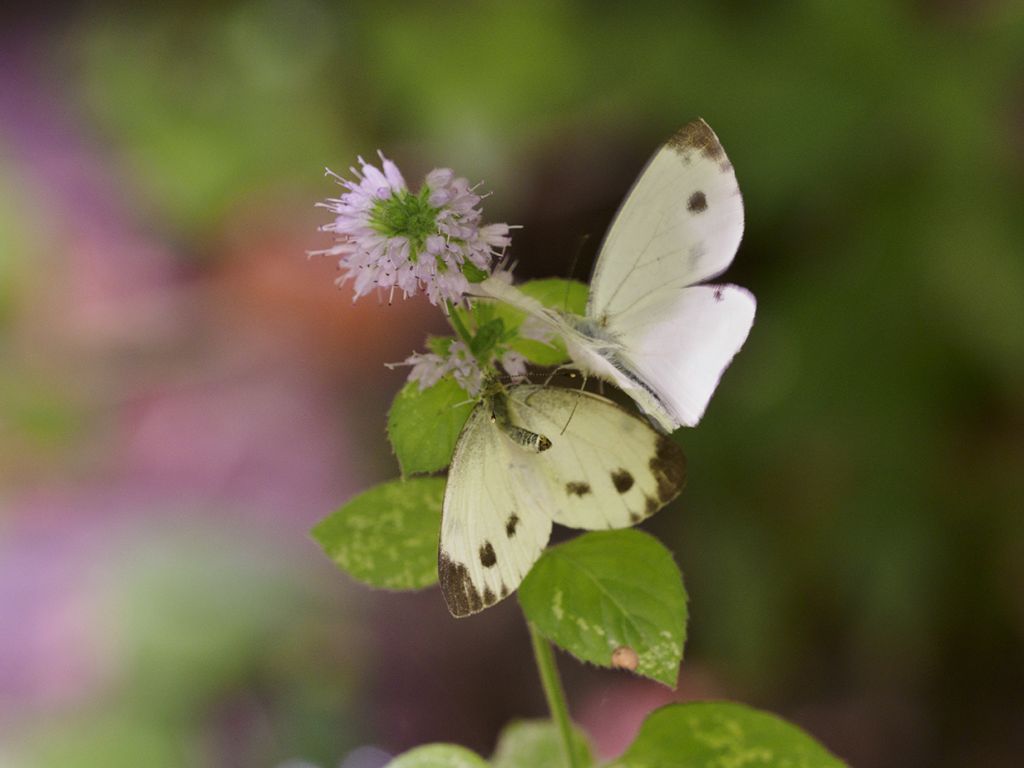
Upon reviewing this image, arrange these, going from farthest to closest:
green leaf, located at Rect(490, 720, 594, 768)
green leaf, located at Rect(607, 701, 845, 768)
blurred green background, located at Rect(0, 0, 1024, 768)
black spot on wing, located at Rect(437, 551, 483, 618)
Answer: blurred green background, located at Rect(0, 0, 1024, 768), green leaf, located at Rect(490, 720, 594, 768), green leaf, located at Rect(607, 701, 845, 768), black spot on wing, located at Rect(437, 551, 483, 618)

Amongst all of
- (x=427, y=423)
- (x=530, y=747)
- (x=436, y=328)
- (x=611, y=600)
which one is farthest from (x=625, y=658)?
(x=436, y=328)

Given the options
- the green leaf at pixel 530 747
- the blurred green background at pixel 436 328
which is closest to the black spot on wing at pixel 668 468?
the green leaf at pixel 530 747

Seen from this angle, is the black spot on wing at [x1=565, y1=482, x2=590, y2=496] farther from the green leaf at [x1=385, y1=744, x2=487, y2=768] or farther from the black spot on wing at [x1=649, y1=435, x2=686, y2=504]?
the green leaf at [x1=385, y1=744, x2=487, y2=768]

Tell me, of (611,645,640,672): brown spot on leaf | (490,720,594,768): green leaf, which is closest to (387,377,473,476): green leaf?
(611,645,640,672): brown spot on leaf

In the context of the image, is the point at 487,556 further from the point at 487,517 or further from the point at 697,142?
the point at 697,142

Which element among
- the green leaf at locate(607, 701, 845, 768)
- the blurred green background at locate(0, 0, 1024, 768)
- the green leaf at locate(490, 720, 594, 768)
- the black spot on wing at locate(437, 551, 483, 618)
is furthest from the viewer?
the blurred green background at locate(0, 0, 1024, 768)

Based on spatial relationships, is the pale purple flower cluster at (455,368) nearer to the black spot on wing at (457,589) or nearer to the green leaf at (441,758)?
the black spot on wing at (457,589)
